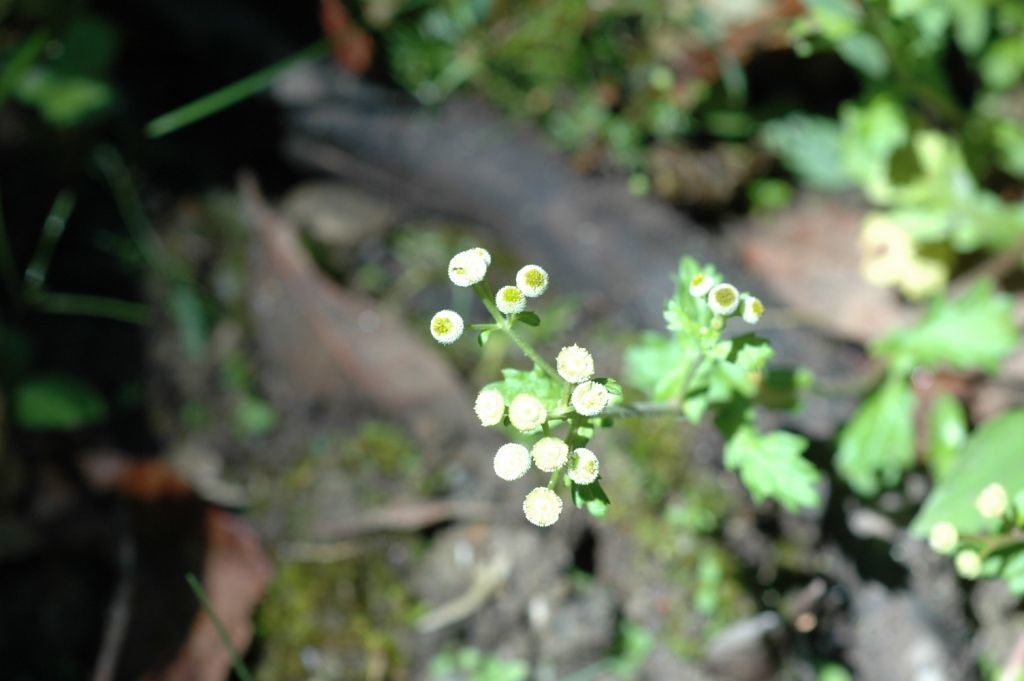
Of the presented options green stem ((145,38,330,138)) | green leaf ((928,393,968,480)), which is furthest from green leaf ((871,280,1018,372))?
green stem ((145,38,330,138))

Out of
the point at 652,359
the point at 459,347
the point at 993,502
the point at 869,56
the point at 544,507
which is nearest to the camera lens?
the point at 544,507

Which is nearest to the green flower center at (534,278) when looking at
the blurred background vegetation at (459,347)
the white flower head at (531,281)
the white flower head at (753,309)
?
the white flower head at (531,281)

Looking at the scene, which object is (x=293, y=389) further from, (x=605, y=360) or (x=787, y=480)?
(x=787, y=480)

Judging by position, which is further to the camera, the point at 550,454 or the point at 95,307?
the point at 95,307

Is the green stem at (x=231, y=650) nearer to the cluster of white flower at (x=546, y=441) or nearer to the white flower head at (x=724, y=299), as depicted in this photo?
the cluster of white flower at (x=546, y=441)

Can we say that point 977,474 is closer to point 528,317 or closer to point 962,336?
point 962,336

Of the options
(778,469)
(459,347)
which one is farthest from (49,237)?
(778,469)
